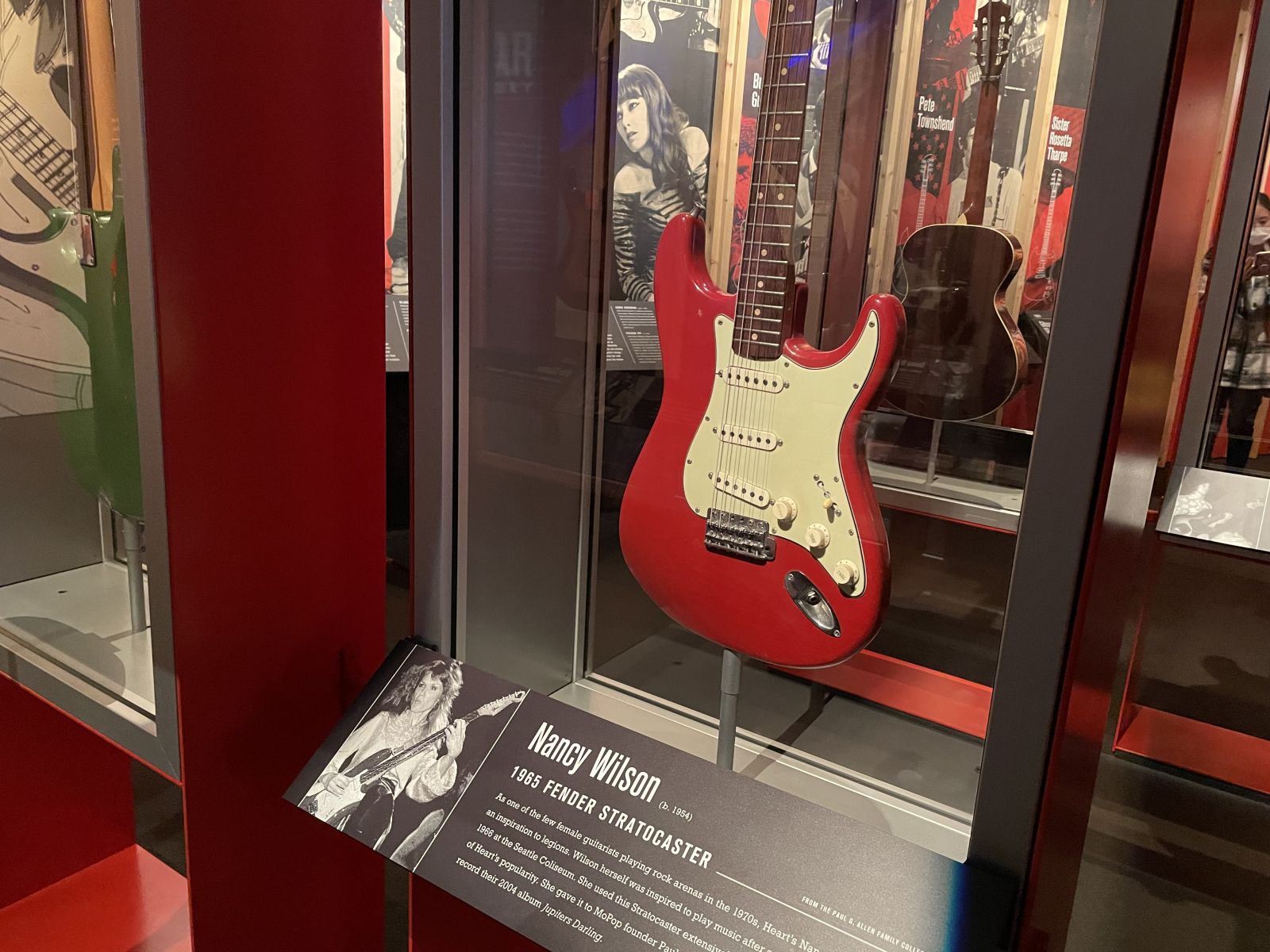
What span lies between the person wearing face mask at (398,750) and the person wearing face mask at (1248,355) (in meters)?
1.82

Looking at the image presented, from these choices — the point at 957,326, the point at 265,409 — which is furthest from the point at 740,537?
the point at 265,409

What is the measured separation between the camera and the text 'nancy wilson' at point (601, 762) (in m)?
0.83

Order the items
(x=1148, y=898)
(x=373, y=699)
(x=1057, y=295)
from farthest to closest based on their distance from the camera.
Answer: (x=1148, y=898) < (x=373, y=699) < (x=1057, y=295)

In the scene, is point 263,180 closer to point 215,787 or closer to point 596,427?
point 596,427

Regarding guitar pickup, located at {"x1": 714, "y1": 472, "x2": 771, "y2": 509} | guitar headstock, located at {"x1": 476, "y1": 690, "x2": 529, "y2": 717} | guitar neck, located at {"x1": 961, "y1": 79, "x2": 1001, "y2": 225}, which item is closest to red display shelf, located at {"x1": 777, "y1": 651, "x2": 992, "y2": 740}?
guitar pickup, located at {"x1": 714, "y1": 472, "x2": 771, "y2": 509}

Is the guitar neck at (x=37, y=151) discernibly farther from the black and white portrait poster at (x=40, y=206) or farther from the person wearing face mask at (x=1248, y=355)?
the person wearing face mask at (x=1248, y=355)

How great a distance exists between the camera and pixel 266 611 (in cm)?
108

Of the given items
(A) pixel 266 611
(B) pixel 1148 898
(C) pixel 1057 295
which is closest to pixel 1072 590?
(C) pixel 1057 295

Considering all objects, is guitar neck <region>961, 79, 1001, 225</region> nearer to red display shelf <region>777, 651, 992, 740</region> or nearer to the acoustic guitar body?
the acoustic guitar body

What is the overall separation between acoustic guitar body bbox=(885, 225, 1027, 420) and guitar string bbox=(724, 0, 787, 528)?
13 centimetres

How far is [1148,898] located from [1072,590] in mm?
1384

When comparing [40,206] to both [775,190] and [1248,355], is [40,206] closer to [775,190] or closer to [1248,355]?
[775,190]

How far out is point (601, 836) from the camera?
0.82m

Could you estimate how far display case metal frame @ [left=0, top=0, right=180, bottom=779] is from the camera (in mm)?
852
